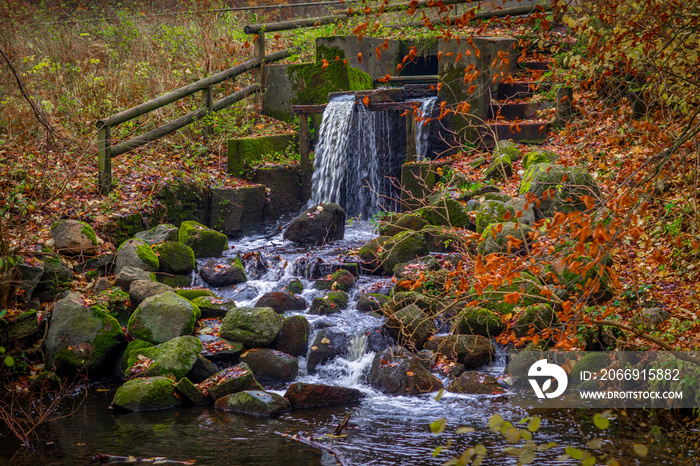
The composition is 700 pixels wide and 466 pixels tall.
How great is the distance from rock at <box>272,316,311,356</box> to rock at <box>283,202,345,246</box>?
10.4 ft

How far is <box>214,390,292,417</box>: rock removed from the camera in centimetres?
568

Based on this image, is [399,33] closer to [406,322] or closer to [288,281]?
[288,281]

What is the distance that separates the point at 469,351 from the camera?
21.2ft

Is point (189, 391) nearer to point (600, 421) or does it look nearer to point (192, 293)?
point (192, 293)

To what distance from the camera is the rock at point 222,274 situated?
28.1 feet

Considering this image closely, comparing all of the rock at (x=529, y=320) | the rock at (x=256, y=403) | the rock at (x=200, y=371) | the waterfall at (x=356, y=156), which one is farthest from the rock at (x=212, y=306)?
the waterfall at (x=356, y=156)

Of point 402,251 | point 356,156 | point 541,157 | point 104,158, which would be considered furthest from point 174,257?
point 541,157

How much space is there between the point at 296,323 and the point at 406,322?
1317 mm

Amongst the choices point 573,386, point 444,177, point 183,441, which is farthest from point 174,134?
point 573,386

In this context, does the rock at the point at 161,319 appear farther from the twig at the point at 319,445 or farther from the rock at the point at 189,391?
the twig at the point at 319,445

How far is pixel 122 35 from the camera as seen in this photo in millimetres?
15797

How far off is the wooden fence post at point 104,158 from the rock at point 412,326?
5.12 m

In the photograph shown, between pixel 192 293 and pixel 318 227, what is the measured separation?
2906 mm

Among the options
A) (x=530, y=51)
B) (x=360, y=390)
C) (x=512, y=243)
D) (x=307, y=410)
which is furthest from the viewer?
(x=530, y=51)
